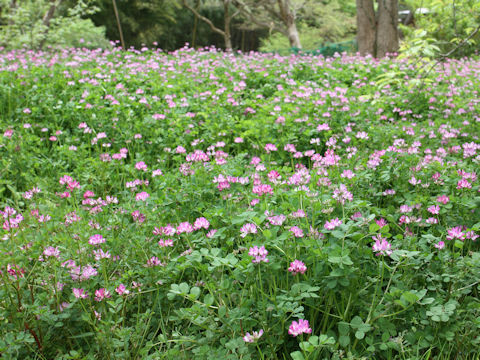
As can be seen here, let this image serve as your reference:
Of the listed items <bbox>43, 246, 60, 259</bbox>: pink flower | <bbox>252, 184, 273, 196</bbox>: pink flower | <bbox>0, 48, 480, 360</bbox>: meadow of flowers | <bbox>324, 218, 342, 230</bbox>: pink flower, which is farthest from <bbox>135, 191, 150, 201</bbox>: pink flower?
<bbox>324, 218, 342, 230</bbox>: pink flower

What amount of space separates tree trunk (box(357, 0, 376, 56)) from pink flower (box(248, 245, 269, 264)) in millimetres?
9522

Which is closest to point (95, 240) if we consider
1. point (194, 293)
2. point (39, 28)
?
point (194, 293)

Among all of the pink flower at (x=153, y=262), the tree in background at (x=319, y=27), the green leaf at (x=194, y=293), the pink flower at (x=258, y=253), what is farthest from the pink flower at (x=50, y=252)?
the tree in background at (x=319, y=27)

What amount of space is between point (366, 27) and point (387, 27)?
0.57 metres

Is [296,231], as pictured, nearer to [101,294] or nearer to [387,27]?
[101,294]

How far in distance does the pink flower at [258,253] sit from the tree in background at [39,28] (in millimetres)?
7839

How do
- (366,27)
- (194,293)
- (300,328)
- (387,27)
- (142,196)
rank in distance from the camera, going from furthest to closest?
(366,27) < (387,27) < (142,196) < (194,293) < (300,328)

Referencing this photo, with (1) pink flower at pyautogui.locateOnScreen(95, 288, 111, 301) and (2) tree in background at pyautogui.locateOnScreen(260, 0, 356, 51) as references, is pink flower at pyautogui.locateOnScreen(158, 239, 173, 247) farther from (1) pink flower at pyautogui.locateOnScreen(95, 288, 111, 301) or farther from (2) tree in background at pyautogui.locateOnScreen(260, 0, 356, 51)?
(2) tree in background at pyautogui.locateOnScreen(260, 0, 356, 51)

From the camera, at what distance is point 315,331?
1774 mm

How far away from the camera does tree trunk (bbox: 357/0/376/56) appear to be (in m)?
9.88

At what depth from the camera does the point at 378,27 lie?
388 inches

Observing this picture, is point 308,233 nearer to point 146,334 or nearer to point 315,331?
point 315,331

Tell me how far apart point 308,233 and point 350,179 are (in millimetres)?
848

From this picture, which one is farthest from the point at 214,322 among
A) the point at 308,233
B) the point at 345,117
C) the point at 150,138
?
the point at 345,117
